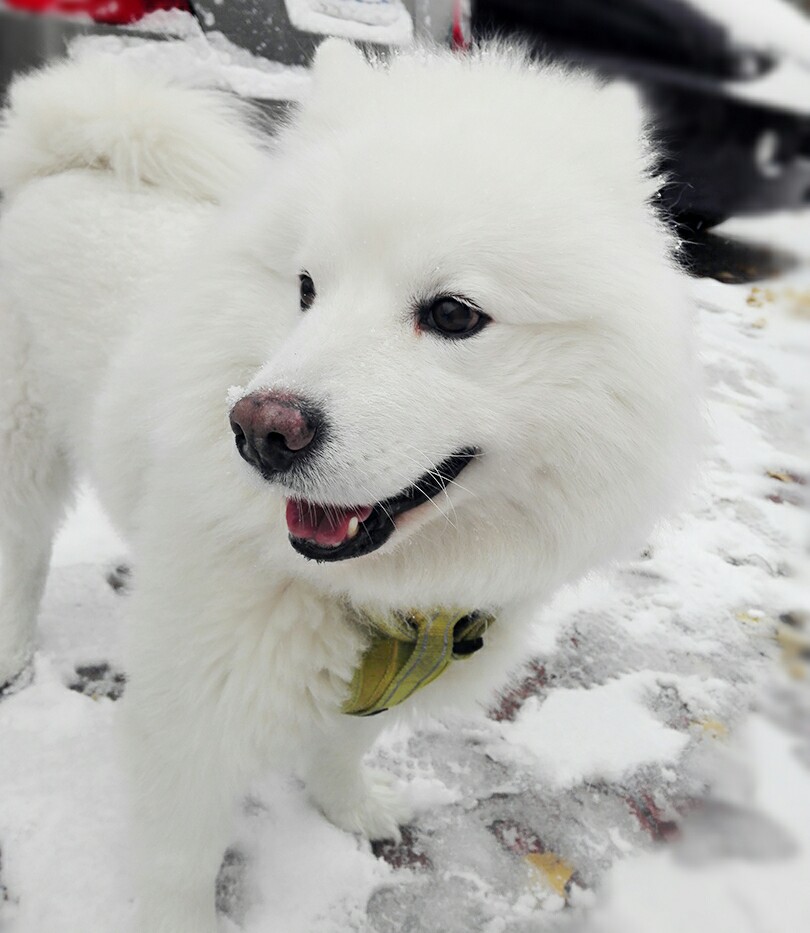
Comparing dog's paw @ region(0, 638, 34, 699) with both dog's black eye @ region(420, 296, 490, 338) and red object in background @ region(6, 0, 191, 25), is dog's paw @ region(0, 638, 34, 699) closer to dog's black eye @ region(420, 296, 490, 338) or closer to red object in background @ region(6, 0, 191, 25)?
dog's black eye @ region(420, 296, 490, 338)

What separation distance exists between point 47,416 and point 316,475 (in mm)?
1489

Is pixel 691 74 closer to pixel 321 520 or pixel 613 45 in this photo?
pixel 613 45

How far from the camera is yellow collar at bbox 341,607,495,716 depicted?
4.80 ft

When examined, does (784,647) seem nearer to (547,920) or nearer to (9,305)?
(547,920)

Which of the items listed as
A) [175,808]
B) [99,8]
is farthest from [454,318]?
[99,8]

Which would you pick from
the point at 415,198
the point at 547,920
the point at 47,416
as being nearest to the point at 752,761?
the point at 547,920

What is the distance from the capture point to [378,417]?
116 cm

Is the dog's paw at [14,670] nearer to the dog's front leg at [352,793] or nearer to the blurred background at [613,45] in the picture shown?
the dog's front leg at [352,793]

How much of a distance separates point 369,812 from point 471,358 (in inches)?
58.8

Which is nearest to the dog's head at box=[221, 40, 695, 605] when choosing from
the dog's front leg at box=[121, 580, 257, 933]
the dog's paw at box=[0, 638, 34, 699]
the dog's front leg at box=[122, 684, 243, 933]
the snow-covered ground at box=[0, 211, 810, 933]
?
the dog's front leg at box=[121, 580, 257, 933]

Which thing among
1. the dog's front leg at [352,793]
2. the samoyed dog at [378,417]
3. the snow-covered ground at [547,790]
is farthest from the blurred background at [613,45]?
the dog's front leg at [352,793]

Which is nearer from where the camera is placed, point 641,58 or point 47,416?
point 47,416

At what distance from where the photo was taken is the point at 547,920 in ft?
6.34

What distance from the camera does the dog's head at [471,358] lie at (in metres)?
1.18
